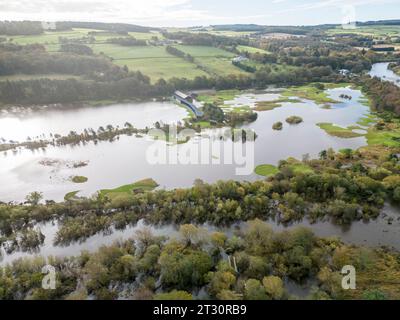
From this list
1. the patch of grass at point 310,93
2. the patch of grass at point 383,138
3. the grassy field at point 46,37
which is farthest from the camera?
the grassy field at point 46,37

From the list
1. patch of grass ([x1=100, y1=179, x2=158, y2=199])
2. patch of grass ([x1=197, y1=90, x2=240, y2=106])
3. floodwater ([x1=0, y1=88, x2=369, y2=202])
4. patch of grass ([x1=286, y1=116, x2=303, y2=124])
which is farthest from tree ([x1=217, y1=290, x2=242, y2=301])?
patch of grass ([x1=197, y1=90, x2=240, y2=106])

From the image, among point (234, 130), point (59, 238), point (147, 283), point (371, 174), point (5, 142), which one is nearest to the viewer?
point (147, 283)

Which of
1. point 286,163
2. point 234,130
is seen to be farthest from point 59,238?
point 234,130

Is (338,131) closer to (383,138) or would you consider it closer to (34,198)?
(383,138)

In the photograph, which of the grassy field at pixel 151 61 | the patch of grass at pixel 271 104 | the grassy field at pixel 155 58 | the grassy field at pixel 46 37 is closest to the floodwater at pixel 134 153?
the patch of grass at pixel 271 104

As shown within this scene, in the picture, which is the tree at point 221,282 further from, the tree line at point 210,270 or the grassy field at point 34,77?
the grassy field at point 34,77

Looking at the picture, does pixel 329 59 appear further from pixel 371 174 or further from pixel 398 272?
pixel 398 272

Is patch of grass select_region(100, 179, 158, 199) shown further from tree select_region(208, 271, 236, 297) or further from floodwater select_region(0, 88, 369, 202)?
tree select_region(208, 271, 236, 297)
